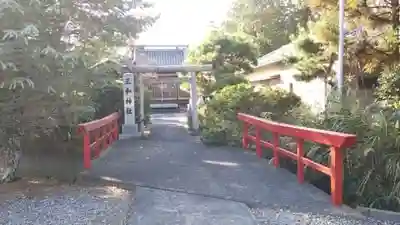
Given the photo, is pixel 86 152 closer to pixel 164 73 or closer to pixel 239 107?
pixel 239 107

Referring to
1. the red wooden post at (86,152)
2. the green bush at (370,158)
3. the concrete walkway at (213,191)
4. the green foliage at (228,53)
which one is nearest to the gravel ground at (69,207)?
the concrete walkway at (213,191)

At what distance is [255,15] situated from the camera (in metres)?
28.2

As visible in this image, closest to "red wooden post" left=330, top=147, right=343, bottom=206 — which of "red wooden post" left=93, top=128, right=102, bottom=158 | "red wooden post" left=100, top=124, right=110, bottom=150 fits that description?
"red wooden post" left=93, top=128, right=102, bottom=158

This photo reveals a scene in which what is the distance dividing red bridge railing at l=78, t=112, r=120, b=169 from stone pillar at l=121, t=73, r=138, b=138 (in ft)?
2.03

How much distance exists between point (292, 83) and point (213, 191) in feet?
37.4

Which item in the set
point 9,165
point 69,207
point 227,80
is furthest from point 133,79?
point 69,207

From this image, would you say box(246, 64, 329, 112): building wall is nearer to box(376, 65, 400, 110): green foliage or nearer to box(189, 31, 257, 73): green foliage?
box(189, 31, 257, 73): green foliage

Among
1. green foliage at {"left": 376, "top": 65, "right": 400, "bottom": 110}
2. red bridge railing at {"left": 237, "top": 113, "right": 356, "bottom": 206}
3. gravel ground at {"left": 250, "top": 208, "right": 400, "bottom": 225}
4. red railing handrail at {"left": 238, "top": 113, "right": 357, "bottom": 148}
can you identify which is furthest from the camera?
green foliage at {"left": 376, "top": 65, "right": 400, "bottom": 110}

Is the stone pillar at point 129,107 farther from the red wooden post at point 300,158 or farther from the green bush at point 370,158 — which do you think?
the red wooden post at point 300,158

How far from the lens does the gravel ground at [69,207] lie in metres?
5.47

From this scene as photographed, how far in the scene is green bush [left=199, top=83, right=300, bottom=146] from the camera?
12.1 m

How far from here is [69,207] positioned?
239 inches

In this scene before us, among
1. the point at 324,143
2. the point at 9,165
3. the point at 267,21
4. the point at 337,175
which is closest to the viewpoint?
the point at 337,175

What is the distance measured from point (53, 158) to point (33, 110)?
1.94 meters
